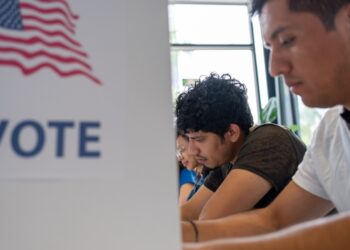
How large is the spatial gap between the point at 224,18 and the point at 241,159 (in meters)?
2.15

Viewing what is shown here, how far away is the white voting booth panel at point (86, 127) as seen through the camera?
0.30 meters

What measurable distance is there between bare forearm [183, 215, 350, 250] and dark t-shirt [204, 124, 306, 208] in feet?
1.57

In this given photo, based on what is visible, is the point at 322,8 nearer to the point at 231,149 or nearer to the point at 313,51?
the point at 313,51

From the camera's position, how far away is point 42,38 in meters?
0.32

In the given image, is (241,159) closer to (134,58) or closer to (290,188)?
(290,188)

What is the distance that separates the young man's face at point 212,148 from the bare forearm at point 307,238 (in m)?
0.74

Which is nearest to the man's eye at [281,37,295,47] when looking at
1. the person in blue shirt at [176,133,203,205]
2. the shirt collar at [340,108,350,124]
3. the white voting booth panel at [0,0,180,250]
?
the shirt collar at [340,108,350,124]

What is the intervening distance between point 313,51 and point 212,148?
615 millimetres

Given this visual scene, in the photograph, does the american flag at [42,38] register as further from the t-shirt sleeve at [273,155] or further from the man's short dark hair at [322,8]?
the t-shirt sleeve at [273,155]

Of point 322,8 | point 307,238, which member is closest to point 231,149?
point 322,8

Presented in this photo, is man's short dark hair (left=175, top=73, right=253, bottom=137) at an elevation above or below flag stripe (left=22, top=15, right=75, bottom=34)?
above

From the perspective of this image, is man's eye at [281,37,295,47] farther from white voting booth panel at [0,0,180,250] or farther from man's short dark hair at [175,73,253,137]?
white voting booth panel at [0,0,180,250]

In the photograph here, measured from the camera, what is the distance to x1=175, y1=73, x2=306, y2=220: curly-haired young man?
3.76 feet

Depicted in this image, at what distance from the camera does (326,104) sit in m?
0.92
